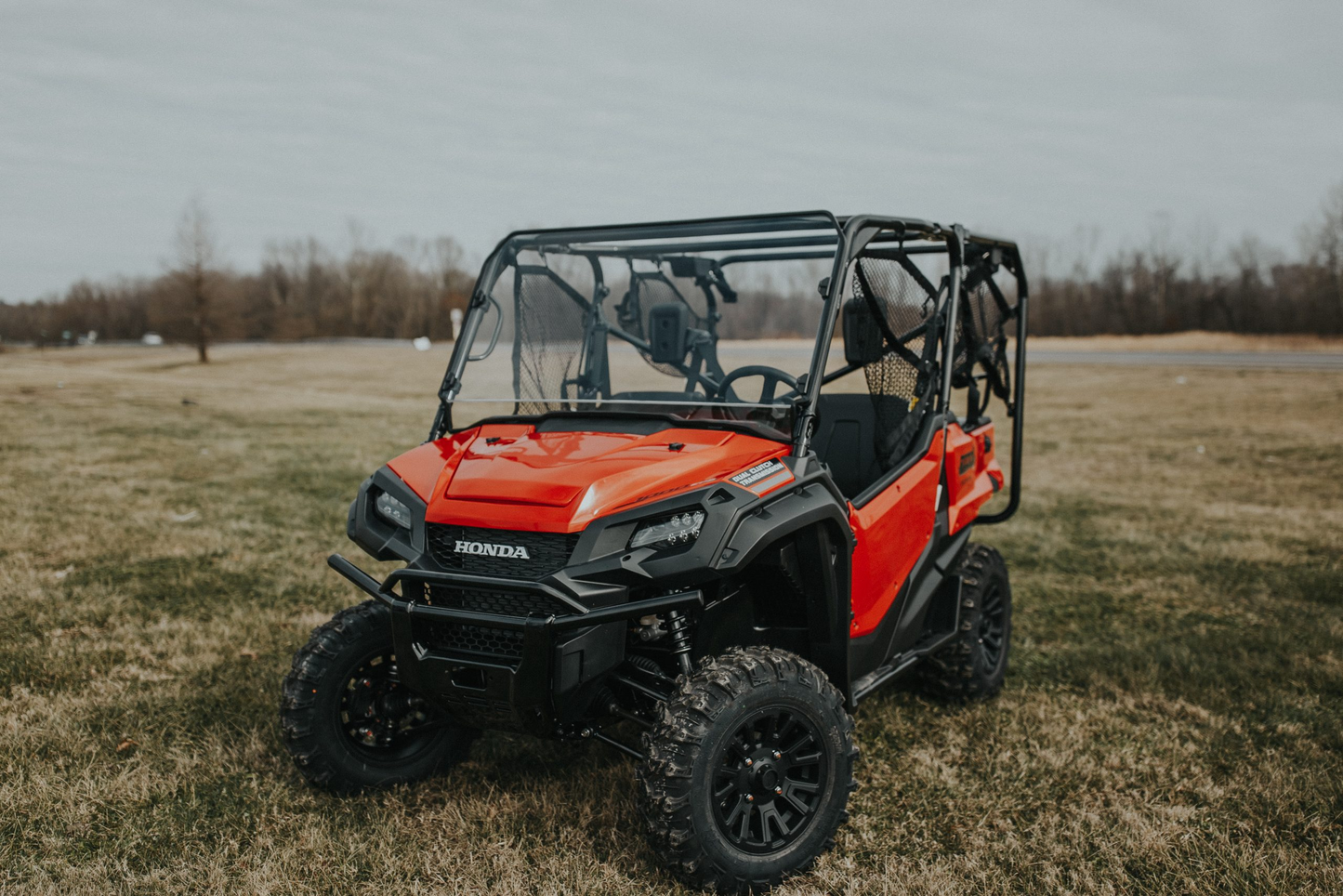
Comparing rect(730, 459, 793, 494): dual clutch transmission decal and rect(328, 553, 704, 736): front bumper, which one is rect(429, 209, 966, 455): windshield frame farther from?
rect(328, 553, 704, 736): front bumper

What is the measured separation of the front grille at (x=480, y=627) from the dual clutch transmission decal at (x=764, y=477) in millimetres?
666

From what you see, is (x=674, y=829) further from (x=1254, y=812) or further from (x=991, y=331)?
(x=991, y=331)

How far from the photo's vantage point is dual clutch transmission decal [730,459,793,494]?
2.98 m

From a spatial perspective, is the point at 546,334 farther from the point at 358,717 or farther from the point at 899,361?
the point at 358,717

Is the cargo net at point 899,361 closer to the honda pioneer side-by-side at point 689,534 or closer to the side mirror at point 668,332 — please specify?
the honda pioneer side-by-side at point 689,534

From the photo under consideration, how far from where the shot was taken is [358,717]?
3.52 metres

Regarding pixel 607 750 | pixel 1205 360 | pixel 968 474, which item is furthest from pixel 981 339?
pixel 1205 360

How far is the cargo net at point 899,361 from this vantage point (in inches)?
160

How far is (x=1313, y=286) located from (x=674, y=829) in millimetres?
57054

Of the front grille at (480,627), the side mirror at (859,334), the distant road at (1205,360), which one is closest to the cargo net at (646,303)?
the side mirror at (859,334)

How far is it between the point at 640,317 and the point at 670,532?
1.57 m

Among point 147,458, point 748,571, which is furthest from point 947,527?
point 147,458

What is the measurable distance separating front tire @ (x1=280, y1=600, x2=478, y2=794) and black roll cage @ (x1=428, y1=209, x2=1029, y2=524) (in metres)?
0.79

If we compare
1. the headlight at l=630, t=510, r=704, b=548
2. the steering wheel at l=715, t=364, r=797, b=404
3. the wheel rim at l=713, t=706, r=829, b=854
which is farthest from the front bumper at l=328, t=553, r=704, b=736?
the steering wheel at l=715, t=364, r=797, b=404
